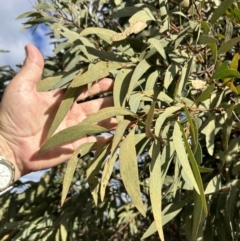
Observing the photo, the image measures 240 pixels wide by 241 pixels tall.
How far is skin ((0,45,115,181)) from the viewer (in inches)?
49.5

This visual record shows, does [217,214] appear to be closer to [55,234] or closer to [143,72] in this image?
[143,72]

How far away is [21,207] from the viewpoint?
7.64 feet

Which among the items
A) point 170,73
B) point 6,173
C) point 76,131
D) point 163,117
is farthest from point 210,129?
point 6,173

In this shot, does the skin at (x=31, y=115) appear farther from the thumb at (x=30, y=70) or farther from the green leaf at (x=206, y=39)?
the green leaf at (x=206, y=39)

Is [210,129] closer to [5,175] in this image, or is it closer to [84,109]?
[84,109]

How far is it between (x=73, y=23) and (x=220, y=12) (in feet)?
2.09

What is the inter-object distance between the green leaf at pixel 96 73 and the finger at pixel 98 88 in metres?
0.06

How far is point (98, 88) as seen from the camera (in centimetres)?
126

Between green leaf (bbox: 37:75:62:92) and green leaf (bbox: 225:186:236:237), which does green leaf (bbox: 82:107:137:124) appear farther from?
green leaf (bbox: 225:186:236:237)

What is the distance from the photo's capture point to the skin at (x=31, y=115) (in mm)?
1257

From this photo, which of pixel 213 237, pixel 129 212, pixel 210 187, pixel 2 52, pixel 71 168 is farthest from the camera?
pixel 129 212

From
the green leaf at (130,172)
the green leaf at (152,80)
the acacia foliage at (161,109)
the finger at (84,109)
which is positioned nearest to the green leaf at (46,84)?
the acacia foliage at (161,109)

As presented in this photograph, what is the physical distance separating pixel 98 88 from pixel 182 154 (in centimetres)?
36

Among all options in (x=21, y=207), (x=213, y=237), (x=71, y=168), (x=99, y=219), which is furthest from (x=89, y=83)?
(x=21, y=207)
